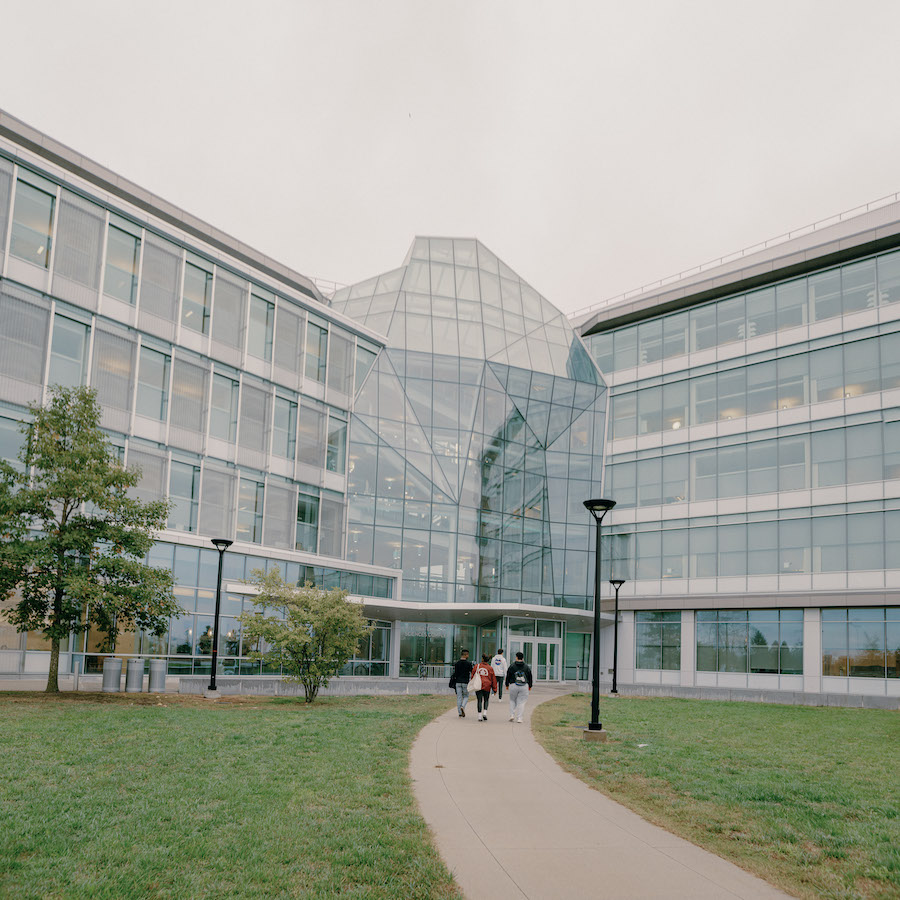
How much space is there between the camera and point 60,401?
2400 centimetres

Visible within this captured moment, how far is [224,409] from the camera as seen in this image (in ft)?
115

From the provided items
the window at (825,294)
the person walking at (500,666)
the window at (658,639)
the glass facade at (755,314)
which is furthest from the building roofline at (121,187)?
the window at (825,294)

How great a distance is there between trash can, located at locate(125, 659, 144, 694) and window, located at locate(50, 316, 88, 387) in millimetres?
9320

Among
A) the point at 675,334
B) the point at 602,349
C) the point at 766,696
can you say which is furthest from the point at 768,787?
the point at 602,349

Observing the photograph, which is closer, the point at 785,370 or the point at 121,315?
the point at 121,315

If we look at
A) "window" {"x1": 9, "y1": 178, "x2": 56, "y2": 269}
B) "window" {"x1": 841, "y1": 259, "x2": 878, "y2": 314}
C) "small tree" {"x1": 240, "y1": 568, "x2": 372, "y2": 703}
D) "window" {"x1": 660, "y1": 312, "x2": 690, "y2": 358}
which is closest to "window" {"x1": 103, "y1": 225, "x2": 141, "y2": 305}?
"window" {"x1": 9, "y1": 178, "x2": 56, "y2": 269}

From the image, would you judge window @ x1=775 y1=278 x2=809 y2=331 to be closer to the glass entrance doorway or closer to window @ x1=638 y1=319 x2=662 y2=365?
window @ x1=638 y1=319 x2=662 y2=365

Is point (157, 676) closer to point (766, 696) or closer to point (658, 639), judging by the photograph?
point (766, 696)

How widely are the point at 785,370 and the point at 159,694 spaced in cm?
3086

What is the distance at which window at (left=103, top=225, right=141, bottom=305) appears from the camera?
101ft

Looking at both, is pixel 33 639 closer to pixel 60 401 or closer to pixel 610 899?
pixel 60 401

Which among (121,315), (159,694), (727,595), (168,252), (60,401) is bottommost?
(159,694)

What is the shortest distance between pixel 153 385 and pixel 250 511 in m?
6.68

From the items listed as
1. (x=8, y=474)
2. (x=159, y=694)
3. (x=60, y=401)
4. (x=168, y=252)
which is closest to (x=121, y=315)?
(x=168, y=252)
